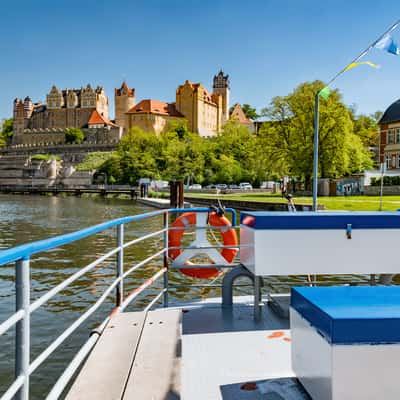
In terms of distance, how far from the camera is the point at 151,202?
138 feet

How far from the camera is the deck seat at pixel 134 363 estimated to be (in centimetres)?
211

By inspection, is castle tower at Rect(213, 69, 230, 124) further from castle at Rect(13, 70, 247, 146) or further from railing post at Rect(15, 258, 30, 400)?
railing post at Rect(15, 258, 30, 400)

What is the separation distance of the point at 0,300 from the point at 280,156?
112 feet

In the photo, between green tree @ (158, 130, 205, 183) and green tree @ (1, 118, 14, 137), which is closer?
green tree @ (158, 130, 205, 183)

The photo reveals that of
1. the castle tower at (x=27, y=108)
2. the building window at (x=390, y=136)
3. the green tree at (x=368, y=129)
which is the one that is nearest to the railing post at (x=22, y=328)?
the building window at (x=390, y=136)

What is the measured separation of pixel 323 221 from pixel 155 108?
104 meters

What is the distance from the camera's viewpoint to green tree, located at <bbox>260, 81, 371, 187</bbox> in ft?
119

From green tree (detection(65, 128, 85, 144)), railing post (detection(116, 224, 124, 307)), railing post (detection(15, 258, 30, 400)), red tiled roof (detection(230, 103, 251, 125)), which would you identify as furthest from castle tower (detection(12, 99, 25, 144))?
railing post (detection(15, 258, 30, 400))

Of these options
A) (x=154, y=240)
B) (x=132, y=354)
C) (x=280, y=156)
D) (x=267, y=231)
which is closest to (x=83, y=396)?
(x=132, y=354)

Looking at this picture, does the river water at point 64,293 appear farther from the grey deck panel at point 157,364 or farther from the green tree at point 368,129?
the green tree at point 368,129

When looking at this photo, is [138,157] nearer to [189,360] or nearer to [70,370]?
[189,360]

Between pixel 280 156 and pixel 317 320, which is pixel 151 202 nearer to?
pixel 280 156

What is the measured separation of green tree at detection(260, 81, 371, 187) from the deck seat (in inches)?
1375

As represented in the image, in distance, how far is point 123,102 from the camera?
115 metres
